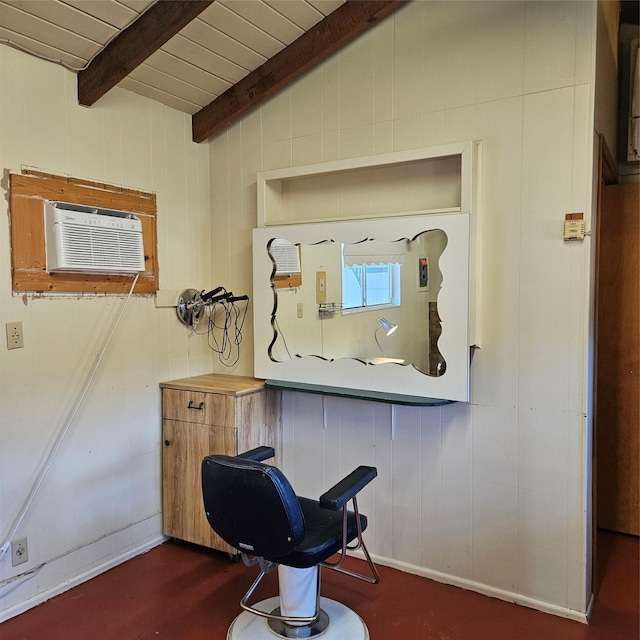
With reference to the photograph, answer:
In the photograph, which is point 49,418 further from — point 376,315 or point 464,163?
point 464,163

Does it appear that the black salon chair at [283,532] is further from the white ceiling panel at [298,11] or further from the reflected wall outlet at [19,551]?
the white ceiling panel at [298,11]

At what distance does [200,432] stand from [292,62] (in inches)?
76.9

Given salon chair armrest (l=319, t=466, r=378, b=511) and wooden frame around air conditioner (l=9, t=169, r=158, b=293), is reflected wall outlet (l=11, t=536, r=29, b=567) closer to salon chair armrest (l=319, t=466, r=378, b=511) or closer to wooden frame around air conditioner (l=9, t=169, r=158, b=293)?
wooden frame around air conditioner (l=9, t=169, r=158, b=293)

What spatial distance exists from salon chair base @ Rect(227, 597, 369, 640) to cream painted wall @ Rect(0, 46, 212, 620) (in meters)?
0.88

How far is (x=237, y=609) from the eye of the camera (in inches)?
89.9

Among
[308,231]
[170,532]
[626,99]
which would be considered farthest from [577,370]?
[170,532]

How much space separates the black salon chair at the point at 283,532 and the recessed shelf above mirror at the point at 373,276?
59cm

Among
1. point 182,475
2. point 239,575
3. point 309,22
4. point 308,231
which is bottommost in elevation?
point 239,575

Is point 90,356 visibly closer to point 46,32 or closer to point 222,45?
point 46,32

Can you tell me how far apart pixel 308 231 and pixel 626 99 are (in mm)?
1940

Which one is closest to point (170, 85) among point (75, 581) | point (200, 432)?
point (200, 432)

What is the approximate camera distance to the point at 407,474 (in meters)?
2.58

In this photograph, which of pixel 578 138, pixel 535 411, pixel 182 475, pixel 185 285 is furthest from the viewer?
pixel 185 285

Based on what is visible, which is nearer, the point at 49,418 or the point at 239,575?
the point at 49,418
